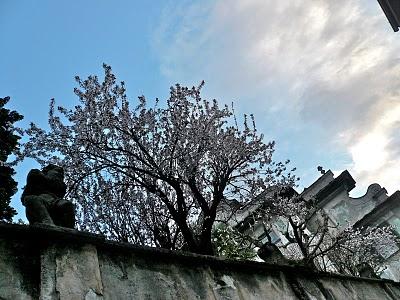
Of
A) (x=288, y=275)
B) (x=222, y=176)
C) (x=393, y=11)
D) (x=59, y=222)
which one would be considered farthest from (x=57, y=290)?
(x=393, y=11)

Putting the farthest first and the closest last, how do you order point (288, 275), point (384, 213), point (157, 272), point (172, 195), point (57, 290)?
point (384, 213)
point (172, 195)
point (288, 275)
point (157, 272)
point (57, 290)

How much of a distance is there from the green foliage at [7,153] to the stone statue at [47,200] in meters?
8.12

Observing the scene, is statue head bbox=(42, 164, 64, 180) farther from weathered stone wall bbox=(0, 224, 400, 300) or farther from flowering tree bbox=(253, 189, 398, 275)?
flowering tree bbox=(253, 189, 398, 275)

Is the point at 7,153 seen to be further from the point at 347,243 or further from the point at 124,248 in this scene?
the point at 347,243

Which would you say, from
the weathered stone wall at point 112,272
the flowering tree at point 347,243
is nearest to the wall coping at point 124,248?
the weathered stone wall at point 112,272

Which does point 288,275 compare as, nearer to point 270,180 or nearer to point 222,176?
point 222,176

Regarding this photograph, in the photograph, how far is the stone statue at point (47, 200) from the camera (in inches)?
136

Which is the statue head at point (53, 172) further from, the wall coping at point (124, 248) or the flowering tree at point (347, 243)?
the flowering tree at point (347, 243)

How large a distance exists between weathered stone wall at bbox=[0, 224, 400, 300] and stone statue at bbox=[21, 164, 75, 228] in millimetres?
343

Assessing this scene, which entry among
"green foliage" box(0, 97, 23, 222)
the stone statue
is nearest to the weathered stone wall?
the stone statue

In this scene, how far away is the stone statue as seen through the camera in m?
3.46

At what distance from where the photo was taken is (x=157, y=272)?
151 inches

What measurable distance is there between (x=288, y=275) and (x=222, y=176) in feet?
19.2

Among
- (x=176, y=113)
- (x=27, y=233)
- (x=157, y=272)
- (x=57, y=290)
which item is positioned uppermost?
(x=176, y=113)
